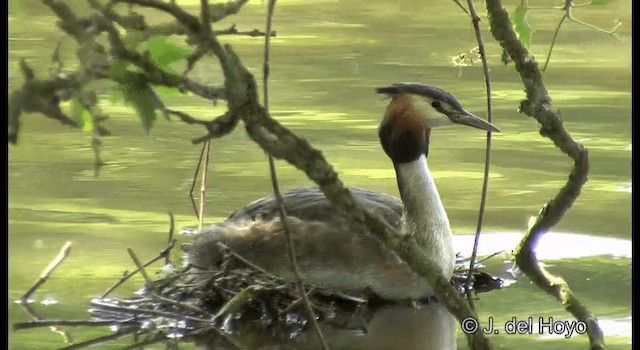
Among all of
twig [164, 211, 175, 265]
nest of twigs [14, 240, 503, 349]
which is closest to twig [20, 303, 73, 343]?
nest of twigs [14, 240, 503, 349]

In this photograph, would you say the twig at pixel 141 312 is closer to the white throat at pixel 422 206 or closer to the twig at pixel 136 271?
the twig at pixel 136 271

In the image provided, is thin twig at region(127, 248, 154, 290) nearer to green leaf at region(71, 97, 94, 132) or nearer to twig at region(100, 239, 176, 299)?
twig at region(100, 239, 176, 299)

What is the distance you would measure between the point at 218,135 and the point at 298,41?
42cm

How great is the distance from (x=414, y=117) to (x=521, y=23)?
0.66ft

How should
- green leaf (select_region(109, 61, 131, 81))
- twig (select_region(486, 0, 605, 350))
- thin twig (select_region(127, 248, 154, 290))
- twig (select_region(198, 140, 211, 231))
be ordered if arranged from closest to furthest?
green leaf (select_region(109, 61, 131, 81)) → twig (select_region(486, 0, 605, 350)) → thin twig (select_region(127, 248, 154, 290)) → twig (select_region(198, 140, 211, 231))

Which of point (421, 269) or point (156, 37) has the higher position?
point (156, 37)

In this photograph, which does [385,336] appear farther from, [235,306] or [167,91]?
[167,91]

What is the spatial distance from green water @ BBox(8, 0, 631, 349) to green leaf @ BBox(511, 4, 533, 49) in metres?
0.16

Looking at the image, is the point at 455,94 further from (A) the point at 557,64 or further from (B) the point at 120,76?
(B) the point at 120,76

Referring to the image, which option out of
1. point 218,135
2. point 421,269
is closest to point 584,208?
point 421,269

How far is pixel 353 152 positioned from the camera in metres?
1.04

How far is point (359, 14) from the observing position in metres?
1.08

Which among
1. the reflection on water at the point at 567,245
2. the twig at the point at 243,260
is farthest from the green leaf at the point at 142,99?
the reflection on water at the point at 567,245

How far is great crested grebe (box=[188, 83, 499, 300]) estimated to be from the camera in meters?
1.00
